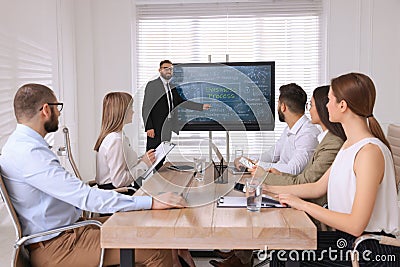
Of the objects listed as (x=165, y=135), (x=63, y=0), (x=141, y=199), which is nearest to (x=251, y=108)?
(x=165, y=135)

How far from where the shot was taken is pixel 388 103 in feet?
20.6

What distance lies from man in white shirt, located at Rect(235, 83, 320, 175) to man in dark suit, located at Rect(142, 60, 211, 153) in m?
0.70

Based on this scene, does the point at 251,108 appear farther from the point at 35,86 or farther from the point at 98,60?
the point at 98,60

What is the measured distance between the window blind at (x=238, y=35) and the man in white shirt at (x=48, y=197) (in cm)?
401

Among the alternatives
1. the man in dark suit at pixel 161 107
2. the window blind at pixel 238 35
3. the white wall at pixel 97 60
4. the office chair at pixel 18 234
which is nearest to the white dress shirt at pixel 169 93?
the man in dark suit at pixel 161 107

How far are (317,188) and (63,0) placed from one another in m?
4.25

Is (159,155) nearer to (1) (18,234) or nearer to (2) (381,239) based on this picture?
(1) (18,234)

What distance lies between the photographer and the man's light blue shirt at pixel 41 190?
216cm

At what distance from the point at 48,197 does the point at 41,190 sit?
58 mm

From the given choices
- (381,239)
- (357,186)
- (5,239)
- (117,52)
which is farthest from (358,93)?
(117,52)

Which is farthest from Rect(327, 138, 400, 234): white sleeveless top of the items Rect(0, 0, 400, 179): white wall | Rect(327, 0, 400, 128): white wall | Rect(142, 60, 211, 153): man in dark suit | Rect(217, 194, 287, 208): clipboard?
Rect(327, 0, 400, 128): white wall

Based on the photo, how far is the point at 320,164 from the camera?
101 inches

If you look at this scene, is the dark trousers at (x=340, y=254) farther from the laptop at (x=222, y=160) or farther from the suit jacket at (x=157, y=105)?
the suit jacket at (x=157, y=105)

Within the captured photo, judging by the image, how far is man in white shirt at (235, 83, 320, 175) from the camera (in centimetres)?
292
